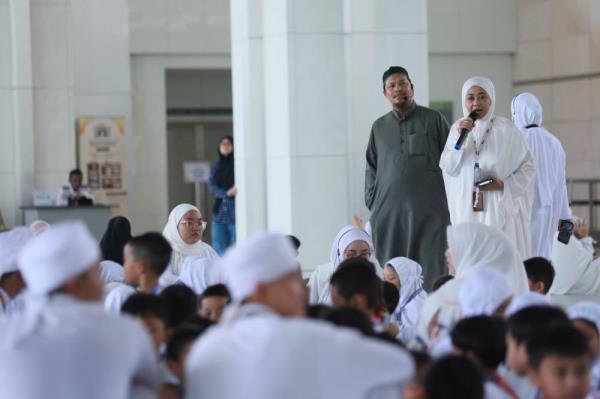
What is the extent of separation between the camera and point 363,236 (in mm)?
8492

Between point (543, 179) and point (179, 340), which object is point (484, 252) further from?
point (543, 179)

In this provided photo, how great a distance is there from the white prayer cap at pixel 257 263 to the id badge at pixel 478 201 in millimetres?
4881

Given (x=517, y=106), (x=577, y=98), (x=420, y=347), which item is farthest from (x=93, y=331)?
(x=577, y=98)

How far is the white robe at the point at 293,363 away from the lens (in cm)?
335

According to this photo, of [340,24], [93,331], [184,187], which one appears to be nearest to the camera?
[93,331]

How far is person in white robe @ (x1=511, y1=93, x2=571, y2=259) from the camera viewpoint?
379 inches

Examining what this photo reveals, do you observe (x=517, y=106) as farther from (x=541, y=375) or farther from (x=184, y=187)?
(x=184, y=187)

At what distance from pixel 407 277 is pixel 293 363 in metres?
4.60

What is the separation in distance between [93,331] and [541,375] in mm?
1445

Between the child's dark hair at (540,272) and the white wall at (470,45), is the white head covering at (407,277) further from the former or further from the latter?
the white wall at (470,45)

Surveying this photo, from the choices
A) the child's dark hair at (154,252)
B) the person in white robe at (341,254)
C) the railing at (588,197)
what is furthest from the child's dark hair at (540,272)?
the railing at (588,197)

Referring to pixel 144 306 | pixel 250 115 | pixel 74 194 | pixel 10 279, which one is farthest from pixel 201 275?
pixel 74 194

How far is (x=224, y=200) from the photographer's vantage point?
15.0 metres

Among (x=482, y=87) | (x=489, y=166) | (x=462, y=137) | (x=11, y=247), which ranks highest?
(x=482, y=87)
